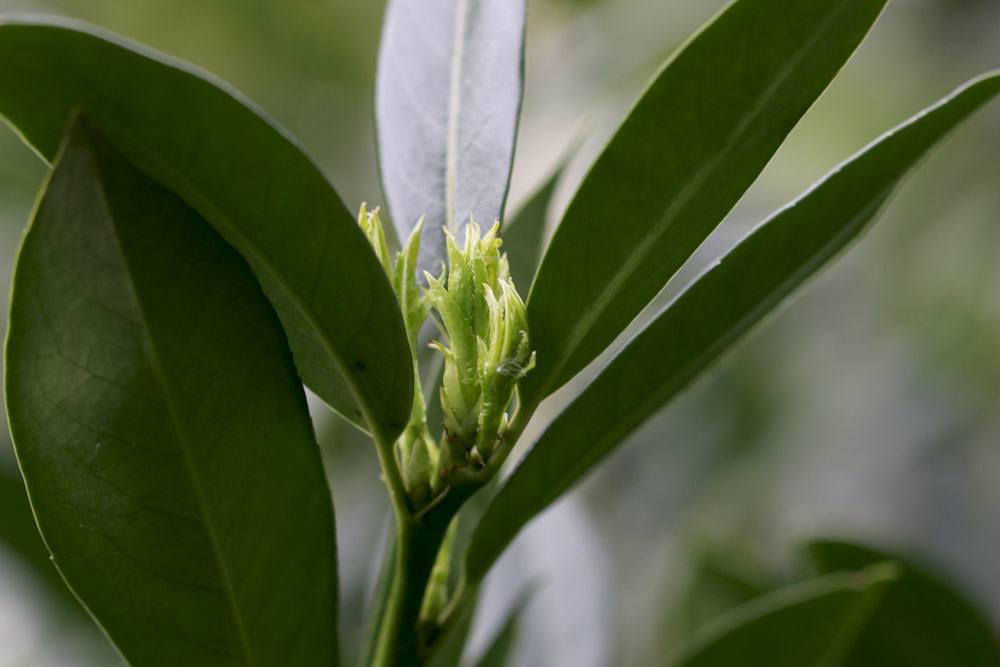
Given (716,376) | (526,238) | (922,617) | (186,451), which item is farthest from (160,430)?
(716,376)

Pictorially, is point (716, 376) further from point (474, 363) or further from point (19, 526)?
point (474, 363)

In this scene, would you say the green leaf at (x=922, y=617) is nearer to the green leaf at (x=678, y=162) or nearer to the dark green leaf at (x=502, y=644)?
the dark green leaf at (x=502, y=644)

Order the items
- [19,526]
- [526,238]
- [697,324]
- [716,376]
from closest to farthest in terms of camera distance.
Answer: [697,324]
[526,238]
[19,526]
[716,376]

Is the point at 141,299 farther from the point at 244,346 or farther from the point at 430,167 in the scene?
the point at 430,167

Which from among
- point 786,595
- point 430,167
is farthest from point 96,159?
point 786,595

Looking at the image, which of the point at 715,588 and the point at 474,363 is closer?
the point at 474,363
